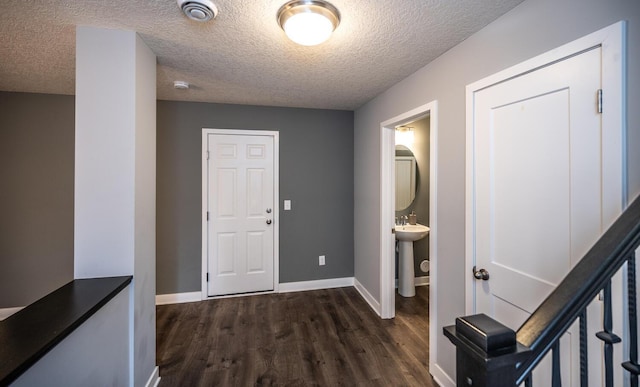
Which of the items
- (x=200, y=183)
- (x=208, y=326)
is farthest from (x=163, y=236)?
(x=208, y=326)

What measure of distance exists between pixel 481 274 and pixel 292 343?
1.68m

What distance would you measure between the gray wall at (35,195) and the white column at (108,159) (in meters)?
1.83

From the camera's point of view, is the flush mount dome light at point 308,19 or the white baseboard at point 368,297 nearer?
the flush mount dome light at point 308,19

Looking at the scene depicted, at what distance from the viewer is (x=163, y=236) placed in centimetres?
316

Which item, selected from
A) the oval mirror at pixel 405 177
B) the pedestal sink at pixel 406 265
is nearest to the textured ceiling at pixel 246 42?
the oval mirror at pixel 405 177

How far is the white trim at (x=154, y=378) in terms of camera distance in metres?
1.86

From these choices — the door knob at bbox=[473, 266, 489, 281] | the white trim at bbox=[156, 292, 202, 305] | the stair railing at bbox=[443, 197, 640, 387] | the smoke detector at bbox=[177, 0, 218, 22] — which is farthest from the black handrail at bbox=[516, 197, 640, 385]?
the white trim at bbox=[156, 292, 202, 305]

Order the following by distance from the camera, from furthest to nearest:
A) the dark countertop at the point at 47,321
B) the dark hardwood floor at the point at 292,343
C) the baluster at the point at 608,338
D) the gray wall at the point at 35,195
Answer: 1. the gray wall at the point at 35,195
2. the dark hardwood floor at the point at 292,343
3. the dark countertop at the point at 47,321
4. the baluster at the point at 608,338

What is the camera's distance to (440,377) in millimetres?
1957

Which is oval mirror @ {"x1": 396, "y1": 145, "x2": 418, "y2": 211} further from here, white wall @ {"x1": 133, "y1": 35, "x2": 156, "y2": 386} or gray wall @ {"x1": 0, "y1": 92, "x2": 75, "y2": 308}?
gray wall @ {"x1": 0, "y1": 92, "x2": 75, "y2": 308}

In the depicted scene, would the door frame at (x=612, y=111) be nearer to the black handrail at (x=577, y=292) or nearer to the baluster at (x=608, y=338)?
the black handrail at (x=577, y=292)

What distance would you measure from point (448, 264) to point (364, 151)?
1.80 metres

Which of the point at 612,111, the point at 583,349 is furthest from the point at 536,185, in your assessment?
the point at 583,349

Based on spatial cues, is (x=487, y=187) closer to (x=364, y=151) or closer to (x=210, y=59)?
(x=364, y=151)
